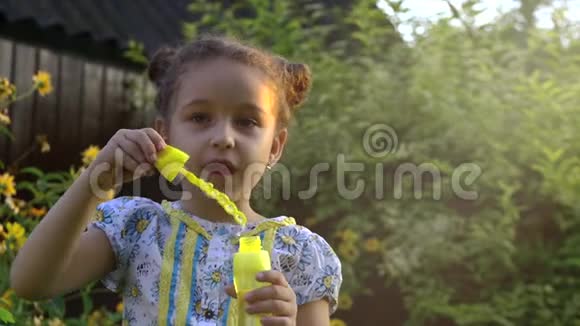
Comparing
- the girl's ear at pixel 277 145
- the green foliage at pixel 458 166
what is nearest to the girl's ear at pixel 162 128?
the girl's ear at pixel 277 145

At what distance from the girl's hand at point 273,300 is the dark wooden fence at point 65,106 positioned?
9.83 ft

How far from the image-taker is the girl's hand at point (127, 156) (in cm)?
151

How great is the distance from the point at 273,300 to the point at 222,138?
413 millimetres

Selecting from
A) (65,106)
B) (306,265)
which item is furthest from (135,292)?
(65,106)

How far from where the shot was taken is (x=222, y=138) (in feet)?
5.74

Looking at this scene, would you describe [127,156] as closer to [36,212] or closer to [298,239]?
[298,239]

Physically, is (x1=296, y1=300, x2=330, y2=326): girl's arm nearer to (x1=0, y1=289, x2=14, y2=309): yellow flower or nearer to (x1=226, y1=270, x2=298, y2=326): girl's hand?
(x1=226, y1=270, x2=298, y2=326): girl's hand

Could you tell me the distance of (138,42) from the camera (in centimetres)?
511

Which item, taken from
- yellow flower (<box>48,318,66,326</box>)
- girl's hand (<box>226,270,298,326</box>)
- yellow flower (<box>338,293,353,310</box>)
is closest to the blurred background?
yellow flower (<box>338,293,353,310</box>)

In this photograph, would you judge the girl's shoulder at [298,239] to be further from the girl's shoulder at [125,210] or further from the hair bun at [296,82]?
the hair bun at [296,82]

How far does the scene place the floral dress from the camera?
1737 millimetres

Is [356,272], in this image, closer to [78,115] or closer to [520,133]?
[520,133]

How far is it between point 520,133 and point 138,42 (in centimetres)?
242

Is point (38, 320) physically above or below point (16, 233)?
below
